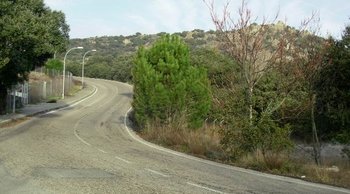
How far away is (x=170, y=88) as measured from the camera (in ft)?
89.3

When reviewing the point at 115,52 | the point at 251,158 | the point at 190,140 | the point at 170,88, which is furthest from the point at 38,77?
the point at 115,52

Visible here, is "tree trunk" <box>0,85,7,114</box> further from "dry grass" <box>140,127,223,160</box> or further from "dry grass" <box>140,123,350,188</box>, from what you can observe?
"dry grass" <box>140,127,223,160</box>

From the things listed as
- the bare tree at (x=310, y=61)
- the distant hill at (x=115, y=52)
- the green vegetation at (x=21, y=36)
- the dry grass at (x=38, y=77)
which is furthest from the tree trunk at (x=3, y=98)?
the distant hill at (x=115, y=52)

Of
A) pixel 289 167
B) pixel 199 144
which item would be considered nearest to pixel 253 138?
pixel 289 167

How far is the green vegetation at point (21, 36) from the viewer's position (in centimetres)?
2622

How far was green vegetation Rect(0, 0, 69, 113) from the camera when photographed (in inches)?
1032

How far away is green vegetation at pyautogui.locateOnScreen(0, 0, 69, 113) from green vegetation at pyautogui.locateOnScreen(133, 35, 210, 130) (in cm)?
581

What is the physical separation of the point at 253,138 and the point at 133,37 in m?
141

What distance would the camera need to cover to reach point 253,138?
17.2 meters

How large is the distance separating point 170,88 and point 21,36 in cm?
802

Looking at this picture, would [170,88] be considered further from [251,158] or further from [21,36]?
[251,158]

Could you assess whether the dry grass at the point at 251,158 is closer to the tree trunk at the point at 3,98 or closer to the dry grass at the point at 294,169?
the dry grass at the point at 294,169

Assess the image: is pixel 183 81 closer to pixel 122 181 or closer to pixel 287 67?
pixel 287 67

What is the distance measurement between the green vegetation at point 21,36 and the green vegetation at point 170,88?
19.1 feet
